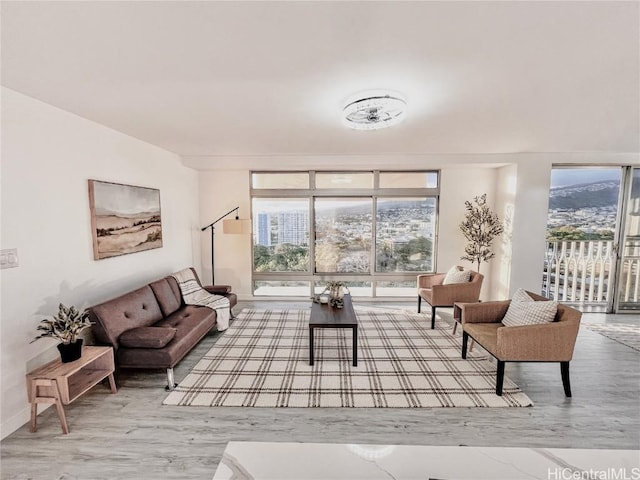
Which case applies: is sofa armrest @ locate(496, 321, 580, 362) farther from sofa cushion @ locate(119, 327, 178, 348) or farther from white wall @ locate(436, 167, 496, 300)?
sofa cushion @ locate(119, 327, 178, 348)

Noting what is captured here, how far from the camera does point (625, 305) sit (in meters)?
4.66

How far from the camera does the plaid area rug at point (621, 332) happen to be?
359 cm

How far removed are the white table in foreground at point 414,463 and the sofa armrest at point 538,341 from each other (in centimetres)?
174

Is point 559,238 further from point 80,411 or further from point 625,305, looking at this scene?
point 80,411

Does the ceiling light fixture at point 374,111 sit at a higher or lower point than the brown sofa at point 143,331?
higher

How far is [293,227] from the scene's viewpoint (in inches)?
212

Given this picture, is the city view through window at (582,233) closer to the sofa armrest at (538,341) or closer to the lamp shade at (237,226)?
the sofa armrest at (538,341)

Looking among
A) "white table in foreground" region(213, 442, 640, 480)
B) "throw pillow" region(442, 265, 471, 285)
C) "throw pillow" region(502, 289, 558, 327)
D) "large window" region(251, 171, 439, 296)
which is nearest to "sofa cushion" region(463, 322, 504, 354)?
"throw pillow" region(502, 289, 558, 327)

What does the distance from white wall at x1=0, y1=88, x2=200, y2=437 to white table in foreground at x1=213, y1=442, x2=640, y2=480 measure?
2.44 metres

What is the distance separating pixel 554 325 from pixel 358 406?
72.6 inches

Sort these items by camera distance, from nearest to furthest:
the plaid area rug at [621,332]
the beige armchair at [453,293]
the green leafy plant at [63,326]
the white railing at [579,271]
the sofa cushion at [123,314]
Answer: the green leafy plant at [63,326] < the sofa cushion at [123,314] < the plaid area rug at [621,332] < the beige armchair at [453,293] < the white railing at [579,271]

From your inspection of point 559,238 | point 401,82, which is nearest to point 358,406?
point 401,82

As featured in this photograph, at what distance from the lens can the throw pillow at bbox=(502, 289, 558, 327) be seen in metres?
2.61

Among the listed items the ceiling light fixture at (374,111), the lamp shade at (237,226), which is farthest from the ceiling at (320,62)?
the lamp shade at (237,226)
